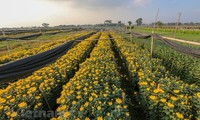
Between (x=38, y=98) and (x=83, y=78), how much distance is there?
1.27m

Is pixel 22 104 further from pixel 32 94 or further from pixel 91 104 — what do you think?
pixel 91 104

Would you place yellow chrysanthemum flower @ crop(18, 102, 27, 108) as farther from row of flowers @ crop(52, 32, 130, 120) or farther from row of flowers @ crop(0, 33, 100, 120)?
row of flowers @ crop(52, 32, 130, 120)

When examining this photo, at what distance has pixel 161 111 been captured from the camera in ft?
11.5

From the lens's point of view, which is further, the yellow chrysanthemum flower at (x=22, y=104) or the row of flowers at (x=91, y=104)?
the yellow chrysanthemum flower at (x=22, y=104)

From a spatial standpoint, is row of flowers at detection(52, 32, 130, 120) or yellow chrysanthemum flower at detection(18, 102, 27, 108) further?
yellow chrysanthemum flower at detection(18, 102, 27, 108)

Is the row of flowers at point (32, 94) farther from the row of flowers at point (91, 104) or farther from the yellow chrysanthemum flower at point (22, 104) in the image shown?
the row of flowers at point (91, 104)

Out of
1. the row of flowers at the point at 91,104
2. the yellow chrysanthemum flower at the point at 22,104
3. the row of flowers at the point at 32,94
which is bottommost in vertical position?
Answer: the row of flowers at the point at 32,94

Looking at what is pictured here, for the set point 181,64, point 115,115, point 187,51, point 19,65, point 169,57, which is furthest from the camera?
point 169,57

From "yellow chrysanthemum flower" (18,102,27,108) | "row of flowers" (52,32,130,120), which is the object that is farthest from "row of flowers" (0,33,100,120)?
"row of flowers" (52,32,130,120)

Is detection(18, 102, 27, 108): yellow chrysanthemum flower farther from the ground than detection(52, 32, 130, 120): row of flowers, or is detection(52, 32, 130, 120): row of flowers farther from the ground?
detection(52, 32, 130, 120): row of flowers

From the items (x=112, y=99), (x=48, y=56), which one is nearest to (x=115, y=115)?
(x=112, y=99)

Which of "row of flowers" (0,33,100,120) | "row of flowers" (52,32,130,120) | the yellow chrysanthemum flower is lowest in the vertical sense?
"row of flowers" (0,33,100,120)

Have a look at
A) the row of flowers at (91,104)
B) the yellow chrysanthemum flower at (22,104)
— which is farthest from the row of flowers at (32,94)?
the row of flowers at (91,104)

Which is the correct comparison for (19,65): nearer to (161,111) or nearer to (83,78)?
(83,78)
